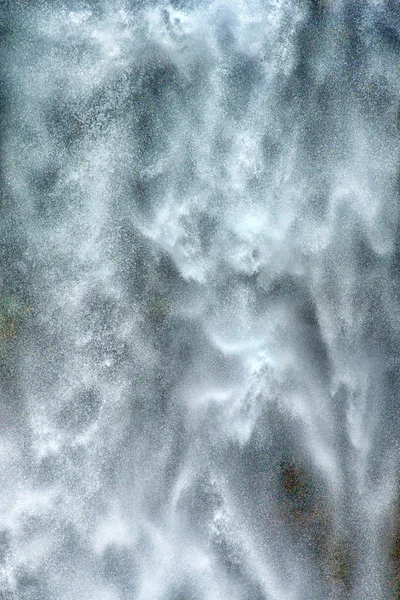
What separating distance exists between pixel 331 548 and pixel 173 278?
2.36m

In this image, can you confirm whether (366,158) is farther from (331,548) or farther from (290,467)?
(331,548)

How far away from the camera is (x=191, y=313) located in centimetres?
346

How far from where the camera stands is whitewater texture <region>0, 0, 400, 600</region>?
3400 mm

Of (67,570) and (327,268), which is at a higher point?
(327,268)

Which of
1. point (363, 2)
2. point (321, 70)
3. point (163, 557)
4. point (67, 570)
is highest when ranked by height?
point (363, 2)

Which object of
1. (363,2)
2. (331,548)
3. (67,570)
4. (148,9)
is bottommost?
(331,548)

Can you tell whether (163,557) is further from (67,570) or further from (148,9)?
(148,9)

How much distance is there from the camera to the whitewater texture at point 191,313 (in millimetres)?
3400

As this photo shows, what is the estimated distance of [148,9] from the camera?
349cm

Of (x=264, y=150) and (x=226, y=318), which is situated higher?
(x=264, y=150)

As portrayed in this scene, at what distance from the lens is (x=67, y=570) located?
3.39m

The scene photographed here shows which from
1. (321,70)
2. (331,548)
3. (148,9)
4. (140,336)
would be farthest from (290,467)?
(148,9)

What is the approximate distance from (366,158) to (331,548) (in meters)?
2.98

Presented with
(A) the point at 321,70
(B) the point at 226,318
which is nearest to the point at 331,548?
(B) the point at 226,318
